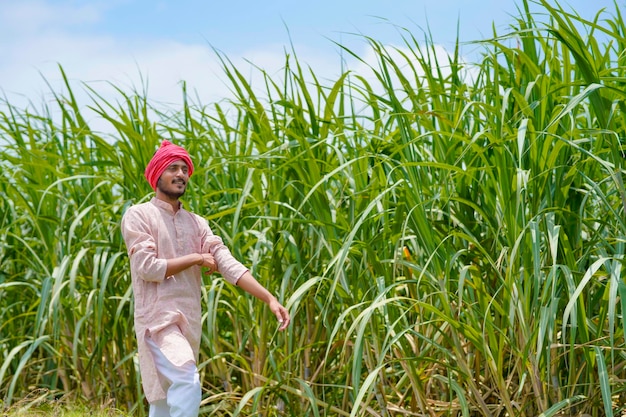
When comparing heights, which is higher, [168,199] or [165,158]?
[165,158]

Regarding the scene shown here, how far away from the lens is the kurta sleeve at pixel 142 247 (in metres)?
2.74

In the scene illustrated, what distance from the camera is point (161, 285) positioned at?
2.80 metres

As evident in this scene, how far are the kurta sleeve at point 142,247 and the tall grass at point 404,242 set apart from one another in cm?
43

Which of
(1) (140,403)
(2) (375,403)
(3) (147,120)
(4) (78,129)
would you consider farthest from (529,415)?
(4) (78,129)

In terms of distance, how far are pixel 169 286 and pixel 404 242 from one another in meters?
0.79

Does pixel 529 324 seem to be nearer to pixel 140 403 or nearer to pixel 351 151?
pixel 351 151

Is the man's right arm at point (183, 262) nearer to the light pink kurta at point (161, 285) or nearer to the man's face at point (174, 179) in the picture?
the light pink kurta at point (161, 285)

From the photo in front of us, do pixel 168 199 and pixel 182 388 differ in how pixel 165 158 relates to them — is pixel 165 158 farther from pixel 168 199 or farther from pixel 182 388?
pixel 182 388

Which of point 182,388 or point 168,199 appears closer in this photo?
point 182,388

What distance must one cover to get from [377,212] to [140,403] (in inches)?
50.5

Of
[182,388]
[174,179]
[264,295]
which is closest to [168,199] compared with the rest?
[174,179]

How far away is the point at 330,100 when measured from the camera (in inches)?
131

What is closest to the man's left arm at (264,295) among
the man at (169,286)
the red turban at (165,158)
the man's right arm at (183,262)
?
the man at (169,286)

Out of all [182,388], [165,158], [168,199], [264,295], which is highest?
[165,158]
